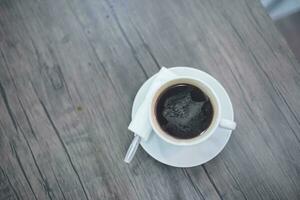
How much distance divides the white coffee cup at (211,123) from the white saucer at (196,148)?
5cm

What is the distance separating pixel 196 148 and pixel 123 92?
8.4 inches

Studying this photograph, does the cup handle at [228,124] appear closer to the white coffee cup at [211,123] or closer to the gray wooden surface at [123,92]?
the white coffee cup at [211,123]

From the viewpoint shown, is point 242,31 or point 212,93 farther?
point 242,31

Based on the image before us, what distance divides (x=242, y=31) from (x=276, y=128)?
0.24 m

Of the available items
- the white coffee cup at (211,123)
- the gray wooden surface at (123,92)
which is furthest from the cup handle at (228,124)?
the gray wooden surface at (123,92)

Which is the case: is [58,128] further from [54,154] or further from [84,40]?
[84,40]

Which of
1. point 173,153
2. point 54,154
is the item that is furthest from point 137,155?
point 54,154

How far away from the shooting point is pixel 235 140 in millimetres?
785

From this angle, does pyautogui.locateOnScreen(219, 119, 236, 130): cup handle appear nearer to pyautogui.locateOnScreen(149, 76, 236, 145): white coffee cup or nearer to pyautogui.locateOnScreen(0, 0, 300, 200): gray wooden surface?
pyautogui.locateOnScreen(149, 76, 236, 145): white coffee cup

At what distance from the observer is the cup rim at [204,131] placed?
700 millimetres

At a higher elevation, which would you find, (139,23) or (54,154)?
(139,23)

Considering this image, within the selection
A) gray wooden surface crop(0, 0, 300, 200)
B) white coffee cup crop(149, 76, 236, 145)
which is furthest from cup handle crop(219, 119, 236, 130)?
gray wooden surface crop(0, 0, 300, 200)

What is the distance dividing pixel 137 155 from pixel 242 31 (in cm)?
38

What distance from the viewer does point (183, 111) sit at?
725mm
